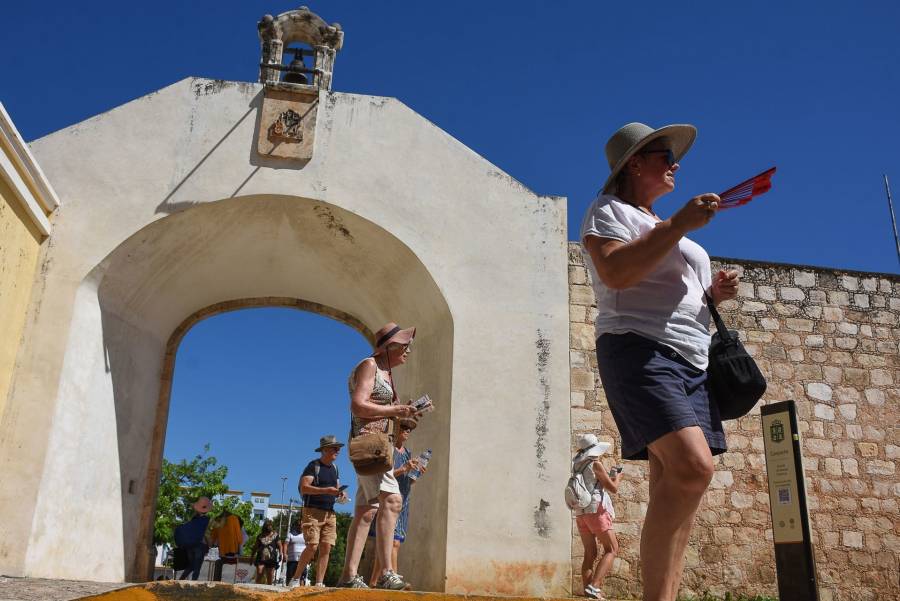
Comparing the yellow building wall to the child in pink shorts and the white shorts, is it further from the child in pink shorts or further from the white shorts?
the child in pink shorts

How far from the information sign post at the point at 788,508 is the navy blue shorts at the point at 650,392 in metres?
2.17

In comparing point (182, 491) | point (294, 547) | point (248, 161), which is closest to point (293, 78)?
point (248, 161)

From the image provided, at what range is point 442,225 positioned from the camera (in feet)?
26.7

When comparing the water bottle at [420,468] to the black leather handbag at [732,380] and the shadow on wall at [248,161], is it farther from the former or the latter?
the black leather handbag at [732,380]

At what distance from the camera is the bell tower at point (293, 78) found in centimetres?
812

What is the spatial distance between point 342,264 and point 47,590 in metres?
5.08

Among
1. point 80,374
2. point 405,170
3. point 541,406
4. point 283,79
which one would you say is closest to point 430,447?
point 541,406

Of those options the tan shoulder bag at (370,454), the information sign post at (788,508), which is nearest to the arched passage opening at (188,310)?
the tan shoulder bag at (370,454)

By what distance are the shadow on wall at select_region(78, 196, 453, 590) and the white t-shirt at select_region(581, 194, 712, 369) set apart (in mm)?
4850

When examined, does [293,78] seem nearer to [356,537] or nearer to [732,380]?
[356,537]

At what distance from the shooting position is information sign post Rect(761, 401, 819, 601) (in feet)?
14.1

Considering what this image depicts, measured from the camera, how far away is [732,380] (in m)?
2.66

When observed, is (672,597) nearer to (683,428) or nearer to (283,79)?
(683,428)

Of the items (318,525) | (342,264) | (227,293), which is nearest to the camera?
(318,525)
